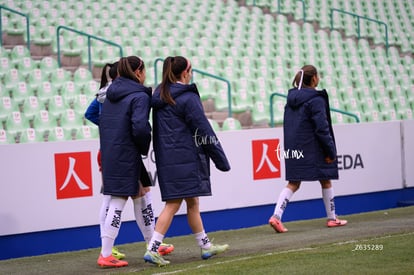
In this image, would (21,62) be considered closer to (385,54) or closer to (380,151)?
(380,151)

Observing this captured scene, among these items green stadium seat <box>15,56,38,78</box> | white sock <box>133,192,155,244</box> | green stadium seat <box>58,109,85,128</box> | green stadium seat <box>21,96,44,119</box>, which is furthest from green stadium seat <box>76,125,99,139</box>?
white sock <box>133,192,155,244</box>

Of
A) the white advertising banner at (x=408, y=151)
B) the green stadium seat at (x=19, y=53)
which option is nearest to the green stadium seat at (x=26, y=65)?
the green stadium seat at (x=19, y=53)

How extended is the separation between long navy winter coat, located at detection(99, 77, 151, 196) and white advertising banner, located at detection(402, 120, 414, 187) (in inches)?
256

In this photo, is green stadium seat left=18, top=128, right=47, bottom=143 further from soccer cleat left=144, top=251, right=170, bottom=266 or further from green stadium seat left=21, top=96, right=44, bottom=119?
soccer cleat left=144, top=251, right=170, bottom=266

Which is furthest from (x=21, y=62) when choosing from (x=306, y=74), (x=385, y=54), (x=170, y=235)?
(x=385, y=54)

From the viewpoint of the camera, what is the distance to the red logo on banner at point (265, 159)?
11070 millimetres

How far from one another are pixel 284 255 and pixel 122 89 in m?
2.05

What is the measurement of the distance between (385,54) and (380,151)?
7783 mm

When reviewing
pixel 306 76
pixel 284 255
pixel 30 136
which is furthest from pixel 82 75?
pixel 284 255

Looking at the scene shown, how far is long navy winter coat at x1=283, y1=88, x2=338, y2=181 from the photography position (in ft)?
31.4

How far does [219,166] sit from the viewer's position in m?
7.36

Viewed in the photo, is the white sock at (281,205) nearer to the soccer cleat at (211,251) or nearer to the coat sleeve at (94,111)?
the soccer cleat at (211,251)

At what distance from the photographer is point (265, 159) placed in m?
11.2

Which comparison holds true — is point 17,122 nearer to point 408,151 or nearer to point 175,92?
point 175,92
